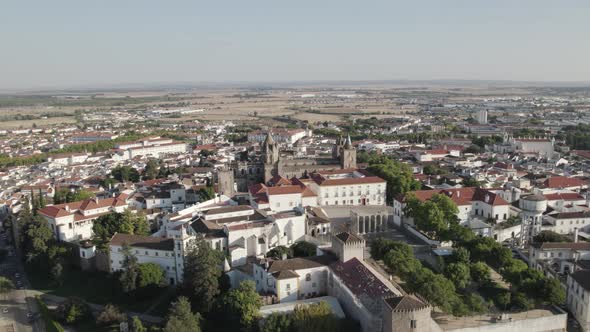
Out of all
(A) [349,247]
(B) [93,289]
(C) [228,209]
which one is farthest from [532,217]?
(B) [93,289]

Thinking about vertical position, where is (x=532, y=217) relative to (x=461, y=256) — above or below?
above

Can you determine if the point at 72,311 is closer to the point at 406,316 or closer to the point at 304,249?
the point at 304,249

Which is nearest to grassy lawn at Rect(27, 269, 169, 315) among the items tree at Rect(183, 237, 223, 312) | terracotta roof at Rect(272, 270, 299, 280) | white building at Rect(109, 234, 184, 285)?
white building at Rect(109, 234, 184, 285)

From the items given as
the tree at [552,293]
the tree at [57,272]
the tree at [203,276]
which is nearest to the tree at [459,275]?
the tree at [552,293]

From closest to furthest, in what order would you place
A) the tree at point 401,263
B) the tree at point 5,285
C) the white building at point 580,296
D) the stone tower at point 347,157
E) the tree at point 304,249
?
the white building at point 580,296
the tree at point 401,263
the tree at point 5,285
the tree at point 304,249
the stone tower at point 347,157

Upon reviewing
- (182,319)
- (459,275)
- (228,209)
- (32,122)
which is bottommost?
(32,122)

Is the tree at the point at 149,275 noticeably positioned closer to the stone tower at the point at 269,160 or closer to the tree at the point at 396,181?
the stone tower at the point at 269,160
